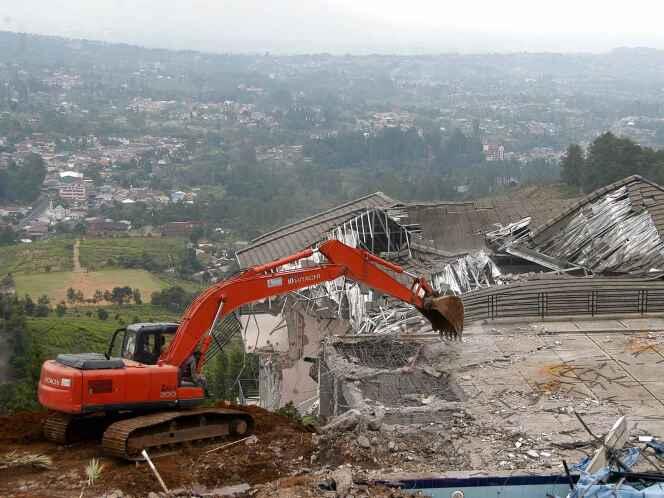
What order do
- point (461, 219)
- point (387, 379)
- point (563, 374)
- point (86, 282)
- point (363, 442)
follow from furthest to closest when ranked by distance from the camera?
point (86, 282), point (461, 219), point (563, 374), point (387, 379), point (363, 442)

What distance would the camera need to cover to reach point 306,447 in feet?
46.1

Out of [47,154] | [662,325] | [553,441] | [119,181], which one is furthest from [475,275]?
[47,154]

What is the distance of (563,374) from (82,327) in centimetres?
3266

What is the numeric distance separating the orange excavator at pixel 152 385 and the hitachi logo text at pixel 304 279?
4 centimetres

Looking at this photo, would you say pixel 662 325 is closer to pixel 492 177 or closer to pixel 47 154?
pixel 492 177

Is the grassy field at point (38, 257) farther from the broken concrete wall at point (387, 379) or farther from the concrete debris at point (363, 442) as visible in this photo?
the concrete debris at point (363, 442)

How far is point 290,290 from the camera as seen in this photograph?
52.7 feet

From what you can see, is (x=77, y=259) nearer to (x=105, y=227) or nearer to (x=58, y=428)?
(x=105, y=227)

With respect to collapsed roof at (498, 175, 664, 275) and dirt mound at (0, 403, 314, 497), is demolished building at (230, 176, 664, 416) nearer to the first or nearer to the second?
collapsed roof at (498, 175, 664, 275)

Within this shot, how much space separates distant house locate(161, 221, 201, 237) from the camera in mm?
83875

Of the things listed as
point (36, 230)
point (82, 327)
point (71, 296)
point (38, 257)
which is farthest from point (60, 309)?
point (36, 230)

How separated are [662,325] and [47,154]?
4735 inches

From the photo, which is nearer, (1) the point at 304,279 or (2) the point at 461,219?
A: (1) the point at 304,279

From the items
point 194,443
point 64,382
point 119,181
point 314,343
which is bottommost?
point 119,181
